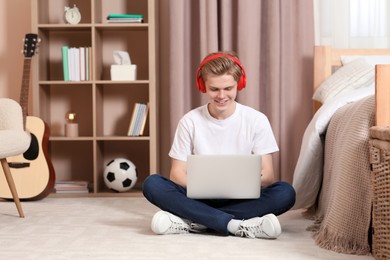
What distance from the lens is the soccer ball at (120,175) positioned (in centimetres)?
336

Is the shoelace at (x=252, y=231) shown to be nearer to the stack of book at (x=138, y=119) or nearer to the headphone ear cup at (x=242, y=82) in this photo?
the headphone ear cup at (x=242, y=82)

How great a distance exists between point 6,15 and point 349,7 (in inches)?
77.5

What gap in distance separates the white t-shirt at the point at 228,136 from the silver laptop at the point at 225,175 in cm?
30

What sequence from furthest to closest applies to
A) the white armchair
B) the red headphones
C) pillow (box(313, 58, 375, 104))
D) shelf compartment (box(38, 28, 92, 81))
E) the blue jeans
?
1. shelf compartment (box(38, 28, 92, 81))
2. pillow (box(313, 58, 375, 104))
3. the white armchair
4. the red headphones
5. the blue jeans

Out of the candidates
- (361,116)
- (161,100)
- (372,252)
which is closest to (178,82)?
(161,100)

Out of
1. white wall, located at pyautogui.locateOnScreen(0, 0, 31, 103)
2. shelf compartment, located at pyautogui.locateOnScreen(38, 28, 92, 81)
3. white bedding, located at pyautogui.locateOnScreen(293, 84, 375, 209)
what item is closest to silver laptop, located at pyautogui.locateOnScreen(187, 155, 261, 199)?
white bedding, located at pyautogui.locateOnScreen(293, 84, 375, 209)

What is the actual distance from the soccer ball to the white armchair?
0.78 meters

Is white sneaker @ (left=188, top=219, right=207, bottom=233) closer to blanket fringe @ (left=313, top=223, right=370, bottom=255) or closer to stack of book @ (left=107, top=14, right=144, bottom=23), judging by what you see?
blanket fringe @ (left=313, top=223, right=370, bottom=255)

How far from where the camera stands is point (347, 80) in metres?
2.88

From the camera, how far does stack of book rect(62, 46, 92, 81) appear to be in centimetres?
344

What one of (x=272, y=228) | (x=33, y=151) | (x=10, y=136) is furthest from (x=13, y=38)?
(x=272, y=228)

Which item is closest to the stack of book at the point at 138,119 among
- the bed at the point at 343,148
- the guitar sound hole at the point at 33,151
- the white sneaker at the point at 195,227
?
the guitar sound hole at the point at 33,151

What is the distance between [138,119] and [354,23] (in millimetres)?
1300

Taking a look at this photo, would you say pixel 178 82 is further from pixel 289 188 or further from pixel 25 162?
pixel 289 188
